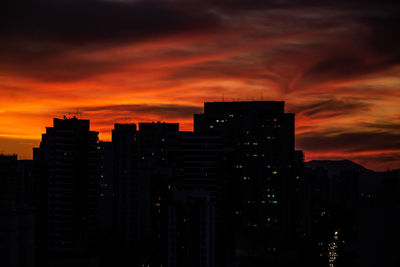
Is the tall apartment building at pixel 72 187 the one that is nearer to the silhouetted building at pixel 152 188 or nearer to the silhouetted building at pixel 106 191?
the silhouetted building at pixel 106 191

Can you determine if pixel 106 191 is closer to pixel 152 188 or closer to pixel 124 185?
pixel 124 185

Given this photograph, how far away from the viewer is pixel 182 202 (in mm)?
51281

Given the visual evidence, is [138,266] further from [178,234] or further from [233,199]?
[233,199]

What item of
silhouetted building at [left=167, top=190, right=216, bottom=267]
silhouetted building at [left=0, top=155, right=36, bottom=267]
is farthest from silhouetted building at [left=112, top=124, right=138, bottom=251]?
silhouetted building at [left=167, top=190, right=216, bottom=267]

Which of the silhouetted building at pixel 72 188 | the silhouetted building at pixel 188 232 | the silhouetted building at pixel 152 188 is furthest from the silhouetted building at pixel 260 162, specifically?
the silhouetted building at pixel 188 232

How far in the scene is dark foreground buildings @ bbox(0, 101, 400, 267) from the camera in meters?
51.8

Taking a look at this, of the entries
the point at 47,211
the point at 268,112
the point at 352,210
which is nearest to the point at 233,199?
the point at 268,112

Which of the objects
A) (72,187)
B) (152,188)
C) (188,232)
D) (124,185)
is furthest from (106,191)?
(188,232)

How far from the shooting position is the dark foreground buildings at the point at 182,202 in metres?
51.8

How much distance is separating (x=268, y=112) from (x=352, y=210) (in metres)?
30.4

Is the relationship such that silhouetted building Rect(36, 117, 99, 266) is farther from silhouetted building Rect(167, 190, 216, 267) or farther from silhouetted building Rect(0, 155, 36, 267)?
silhouetted building Rect(167, 190, 216, 267)

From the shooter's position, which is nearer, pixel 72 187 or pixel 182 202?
pixel 182 202

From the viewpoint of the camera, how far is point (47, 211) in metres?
73.4

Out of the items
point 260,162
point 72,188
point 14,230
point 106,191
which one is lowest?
point 14,230
